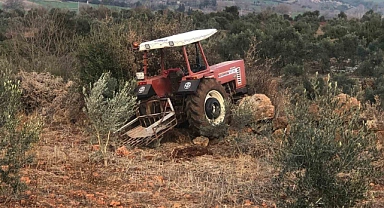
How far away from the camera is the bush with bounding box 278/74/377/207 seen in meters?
4.32

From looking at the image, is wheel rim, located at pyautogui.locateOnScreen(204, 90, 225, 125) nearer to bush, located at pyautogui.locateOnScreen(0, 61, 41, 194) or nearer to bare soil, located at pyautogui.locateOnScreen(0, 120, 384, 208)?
bare soil, located at pyautogui.locateOnScreen(0, 120, 384, 208)

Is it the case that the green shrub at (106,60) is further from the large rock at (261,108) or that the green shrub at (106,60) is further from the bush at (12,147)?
the bush at (12,147)

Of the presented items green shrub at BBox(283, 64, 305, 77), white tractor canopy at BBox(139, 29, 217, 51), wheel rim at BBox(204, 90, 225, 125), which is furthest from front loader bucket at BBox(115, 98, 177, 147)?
green shrub at BBox(283, 64, 305, 77)

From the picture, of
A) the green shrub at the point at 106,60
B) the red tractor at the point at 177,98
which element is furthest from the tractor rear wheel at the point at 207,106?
the green shrub at the point at 106,60

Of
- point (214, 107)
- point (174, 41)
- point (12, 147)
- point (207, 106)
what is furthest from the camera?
point (214, 107)

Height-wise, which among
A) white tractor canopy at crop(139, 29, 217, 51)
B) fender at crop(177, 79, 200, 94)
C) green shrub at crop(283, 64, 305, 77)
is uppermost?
white tractor canopy at crop(139, 29, 217, 51)

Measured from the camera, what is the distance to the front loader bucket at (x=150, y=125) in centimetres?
851

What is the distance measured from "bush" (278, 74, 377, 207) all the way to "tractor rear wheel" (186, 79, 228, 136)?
4.05 m

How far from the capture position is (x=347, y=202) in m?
4.34

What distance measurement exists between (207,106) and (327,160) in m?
4.61

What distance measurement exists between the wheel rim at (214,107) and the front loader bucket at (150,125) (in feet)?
2.13

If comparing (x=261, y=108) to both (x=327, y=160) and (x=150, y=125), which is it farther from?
(x=327, y=160)

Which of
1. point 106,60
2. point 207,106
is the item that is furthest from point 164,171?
point 106,60

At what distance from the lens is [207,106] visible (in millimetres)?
8898
